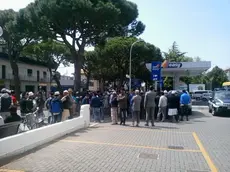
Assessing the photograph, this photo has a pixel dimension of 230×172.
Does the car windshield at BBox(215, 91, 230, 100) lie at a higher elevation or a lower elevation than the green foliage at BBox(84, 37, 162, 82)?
lower

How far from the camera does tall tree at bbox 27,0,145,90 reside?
25.6 m

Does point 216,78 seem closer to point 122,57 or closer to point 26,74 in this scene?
point 122,57

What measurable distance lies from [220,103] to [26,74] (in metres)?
43.6

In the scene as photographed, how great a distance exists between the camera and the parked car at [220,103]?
21.4 m

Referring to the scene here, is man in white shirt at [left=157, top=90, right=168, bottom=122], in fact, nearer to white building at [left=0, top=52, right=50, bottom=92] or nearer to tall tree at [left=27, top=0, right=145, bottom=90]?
tall tree at [left=27, top=0, right=145, bottom=90]

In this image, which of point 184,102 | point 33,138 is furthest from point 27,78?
point 33,138

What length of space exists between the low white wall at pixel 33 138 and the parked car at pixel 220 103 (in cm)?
1152

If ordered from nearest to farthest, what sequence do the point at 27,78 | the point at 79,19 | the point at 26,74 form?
1. the point at 79,19
2. the point at 26,74
3. the point at 27,78

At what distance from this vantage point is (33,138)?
365 inches

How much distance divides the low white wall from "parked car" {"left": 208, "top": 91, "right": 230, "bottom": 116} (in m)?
11.5

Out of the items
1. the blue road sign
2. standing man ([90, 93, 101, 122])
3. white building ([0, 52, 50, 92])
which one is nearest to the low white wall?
standing man ([90, 93, 101, 122])

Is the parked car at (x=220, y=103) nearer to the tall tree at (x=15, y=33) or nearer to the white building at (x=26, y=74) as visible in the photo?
the tall tree at (x=15, y=33)

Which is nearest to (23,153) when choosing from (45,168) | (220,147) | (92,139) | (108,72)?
(45,168)

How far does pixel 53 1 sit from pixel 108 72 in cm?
2576
